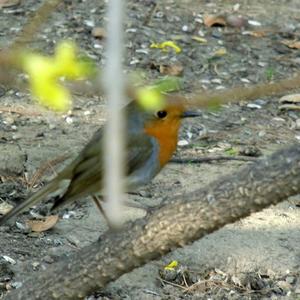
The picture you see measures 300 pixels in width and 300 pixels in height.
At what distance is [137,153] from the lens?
404cm

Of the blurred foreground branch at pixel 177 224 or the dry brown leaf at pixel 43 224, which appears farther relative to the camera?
the dry brown leaf at pixel 43 224

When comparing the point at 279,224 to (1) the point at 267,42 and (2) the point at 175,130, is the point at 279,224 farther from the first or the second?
(1) the point at 267,42

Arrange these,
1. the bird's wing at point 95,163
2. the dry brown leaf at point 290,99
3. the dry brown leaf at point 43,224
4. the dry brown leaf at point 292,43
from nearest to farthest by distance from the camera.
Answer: the bird's wing at point 95,163 < the dry brown leaf at point 43,224 < the dry brown leaf at point 290,99 < the dry brown leaf at point 292,43

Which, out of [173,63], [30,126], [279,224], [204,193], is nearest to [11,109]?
[30,126]

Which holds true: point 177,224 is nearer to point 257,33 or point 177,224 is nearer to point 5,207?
point 5,207

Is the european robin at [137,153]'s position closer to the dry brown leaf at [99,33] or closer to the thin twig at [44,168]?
the thin twig at [44,168]

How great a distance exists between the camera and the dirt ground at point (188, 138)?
455 cm

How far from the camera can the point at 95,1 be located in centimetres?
823

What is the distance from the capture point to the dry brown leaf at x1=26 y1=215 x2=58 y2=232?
16.1ft

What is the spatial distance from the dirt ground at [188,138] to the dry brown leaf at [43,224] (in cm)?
3

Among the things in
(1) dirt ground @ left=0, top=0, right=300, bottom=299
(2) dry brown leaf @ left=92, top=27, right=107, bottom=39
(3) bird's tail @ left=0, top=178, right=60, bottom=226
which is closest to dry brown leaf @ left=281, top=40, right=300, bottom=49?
(1) dirt ground @ left=0, top=0, right=300, bottom=299

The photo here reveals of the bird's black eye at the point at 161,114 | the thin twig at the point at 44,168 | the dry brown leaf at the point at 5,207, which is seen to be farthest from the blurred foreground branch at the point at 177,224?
the thin twig at the point at 44,168

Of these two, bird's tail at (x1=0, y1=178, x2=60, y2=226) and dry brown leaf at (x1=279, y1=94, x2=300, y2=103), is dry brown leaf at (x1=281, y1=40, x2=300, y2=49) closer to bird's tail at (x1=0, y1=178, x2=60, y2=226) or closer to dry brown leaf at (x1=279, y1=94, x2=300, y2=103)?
dry brown leaf at (x1=279, y1=94, x2=300, y2=103)

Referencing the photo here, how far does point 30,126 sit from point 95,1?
2.40m
